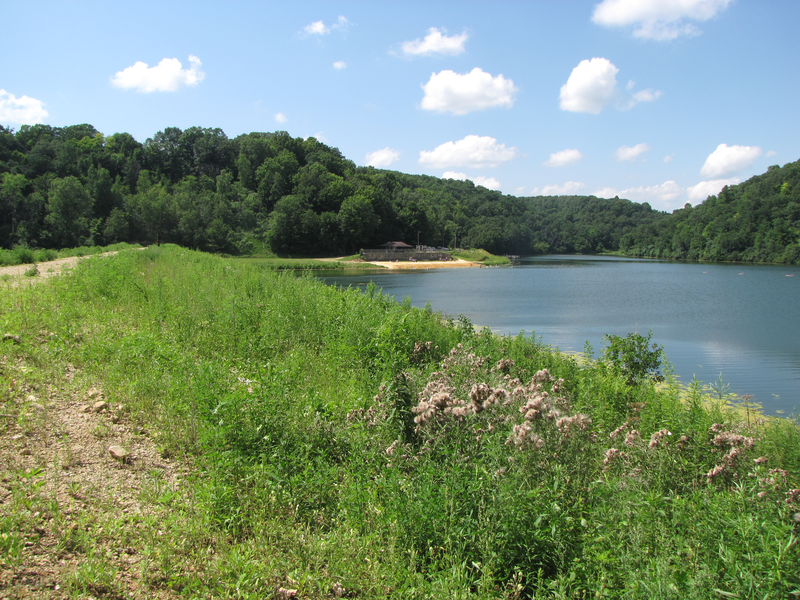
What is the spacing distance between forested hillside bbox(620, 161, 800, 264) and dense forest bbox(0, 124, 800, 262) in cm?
26

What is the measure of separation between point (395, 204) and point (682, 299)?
77264mm

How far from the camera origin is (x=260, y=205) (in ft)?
314

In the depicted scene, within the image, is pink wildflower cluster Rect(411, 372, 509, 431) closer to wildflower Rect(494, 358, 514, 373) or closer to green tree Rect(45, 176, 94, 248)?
wildflower Rect(494, 358, 514, 373)

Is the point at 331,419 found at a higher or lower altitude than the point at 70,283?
lower

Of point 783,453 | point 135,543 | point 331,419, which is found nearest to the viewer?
point 135,543

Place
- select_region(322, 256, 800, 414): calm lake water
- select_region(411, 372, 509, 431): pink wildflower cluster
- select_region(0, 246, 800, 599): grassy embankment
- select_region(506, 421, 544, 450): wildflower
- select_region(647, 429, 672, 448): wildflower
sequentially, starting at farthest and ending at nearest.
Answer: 1. select_region(322, 256, 800, 414): calm lake water
2. select_region(647, 429, 672, 448): wildflower
3. select_region(411, 372, 509, 431): pink wildflower cluster
4. select_region(506, 421, 544, 450): wildflower
5. select_region(0, 246, 800, 599): grassy embankment

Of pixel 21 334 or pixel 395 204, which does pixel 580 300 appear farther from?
pixel 395 204

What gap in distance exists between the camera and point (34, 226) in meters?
54.0

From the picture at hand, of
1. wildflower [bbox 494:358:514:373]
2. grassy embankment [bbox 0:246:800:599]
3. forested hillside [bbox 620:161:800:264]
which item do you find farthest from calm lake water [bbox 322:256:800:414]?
forested hillside [bbox 620:161:800:264]

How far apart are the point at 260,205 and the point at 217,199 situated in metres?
19.2

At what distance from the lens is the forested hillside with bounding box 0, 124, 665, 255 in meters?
56.1

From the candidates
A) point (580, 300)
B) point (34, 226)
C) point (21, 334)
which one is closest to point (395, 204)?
point (34, 226)

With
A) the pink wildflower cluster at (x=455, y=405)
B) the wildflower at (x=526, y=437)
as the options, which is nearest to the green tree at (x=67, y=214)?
the pink wildflower cluster at (x=455, y=405)

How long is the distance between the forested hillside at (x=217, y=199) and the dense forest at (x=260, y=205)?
9.2 inches
